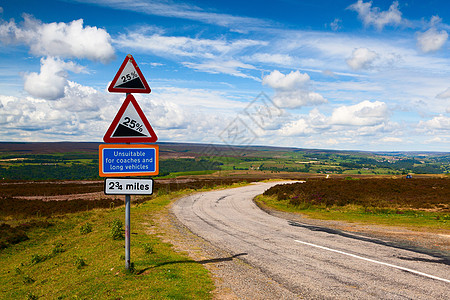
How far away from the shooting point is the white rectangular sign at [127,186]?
21.1ft

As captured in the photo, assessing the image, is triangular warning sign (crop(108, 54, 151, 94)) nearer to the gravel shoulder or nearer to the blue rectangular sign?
the blue rectangular sign

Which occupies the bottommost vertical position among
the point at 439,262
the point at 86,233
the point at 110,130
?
the point at 86,233

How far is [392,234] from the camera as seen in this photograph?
11.8 metres

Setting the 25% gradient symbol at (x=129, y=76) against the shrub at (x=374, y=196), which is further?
the shrub at (x=374, y=196)

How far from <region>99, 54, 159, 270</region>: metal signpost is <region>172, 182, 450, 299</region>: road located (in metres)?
4.05

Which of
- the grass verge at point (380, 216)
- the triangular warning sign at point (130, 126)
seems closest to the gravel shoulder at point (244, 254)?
the grass verge at point (380, 216)

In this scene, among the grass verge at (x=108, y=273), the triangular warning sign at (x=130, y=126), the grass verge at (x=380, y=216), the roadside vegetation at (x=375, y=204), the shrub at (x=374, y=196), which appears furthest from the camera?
the shrub at (x=374, y=196)

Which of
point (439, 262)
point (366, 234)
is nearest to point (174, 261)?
point (439, 262)

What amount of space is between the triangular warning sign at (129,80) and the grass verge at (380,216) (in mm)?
13870

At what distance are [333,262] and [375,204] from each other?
14.7m

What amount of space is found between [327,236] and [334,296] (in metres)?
6.18

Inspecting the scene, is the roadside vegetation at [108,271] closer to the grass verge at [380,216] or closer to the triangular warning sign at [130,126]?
the triangular warning sign at [130,126]

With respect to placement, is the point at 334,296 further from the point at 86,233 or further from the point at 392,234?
the point at 86,233

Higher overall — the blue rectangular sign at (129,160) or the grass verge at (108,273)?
the blue rectangular sign at (129,160)
